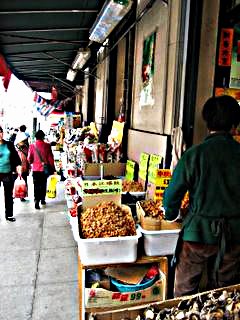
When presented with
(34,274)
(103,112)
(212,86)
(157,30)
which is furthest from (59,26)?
(34,274)

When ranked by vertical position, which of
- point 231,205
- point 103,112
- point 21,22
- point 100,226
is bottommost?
point 100,226

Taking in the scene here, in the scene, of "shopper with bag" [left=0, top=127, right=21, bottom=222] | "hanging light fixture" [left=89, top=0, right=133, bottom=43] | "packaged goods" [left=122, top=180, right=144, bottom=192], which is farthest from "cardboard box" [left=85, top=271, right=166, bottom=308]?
"shopper with bag" [left=0, top=127, right=21, bottom=222]

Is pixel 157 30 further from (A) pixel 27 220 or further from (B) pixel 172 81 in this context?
(A) pixel 27 220

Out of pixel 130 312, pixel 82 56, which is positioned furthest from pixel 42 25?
pixel 130 312

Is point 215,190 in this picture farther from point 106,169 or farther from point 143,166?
point 106,169

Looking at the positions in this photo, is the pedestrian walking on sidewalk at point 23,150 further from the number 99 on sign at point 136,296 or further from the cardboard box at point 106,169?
the number 99 on sign at point 136,296

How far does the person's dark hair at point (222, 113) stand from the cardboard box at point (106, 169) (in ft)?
11.1

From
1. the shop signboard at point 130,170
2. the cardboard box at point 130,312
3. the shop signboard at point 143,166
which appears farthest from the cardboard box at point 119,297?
the shop signboard at point 130,170

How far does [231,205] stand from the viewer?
2.22 m

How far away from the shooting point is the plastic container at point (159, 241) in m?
2.83

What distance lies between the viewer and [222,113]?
217 centimetres

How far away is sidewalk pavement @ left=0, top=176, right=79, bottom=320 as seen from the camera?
3.36m

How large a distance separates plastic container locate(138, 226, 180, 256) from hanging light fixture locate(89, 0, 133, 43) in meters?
3.46

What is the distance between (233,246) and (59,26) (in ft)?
22.2
